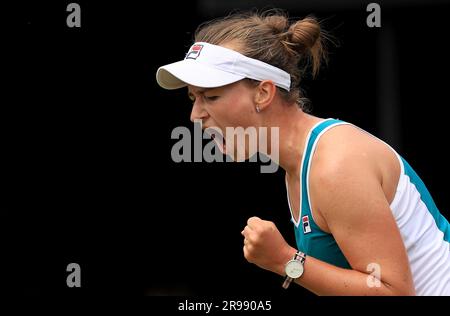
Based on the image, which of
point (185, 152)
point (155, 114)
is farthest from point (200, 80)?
point (155, 114)

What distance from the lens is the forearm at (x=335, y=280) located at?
230 centimetres

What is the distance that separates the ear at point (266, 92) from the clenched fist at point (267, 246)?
19.4 inches

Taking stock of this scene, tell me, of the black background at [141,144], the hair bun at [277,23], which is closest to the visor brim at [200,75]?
the hair bun at [277,23]

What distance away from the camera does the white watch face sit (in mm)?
2416

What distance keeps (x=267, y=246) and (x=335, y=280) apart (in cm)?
25

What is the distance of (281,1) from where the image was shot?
5039mm

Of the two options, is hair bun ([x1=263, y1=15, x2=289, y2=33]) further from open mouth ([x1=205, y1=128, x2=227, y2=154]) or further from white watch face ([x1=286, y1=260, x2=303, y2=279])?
white watch face ([x1=286, y1=260, x2=303, y2=279])

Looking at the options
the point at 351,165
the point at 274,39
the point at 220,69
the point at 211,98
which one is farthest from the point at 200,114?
the point at 351,165

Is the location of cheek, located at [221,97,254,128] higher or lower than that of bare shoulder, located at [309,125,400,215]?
higher

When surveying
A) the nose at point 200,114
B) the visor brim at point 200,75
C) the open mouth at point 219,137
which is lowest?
the open mouth at point 219,137

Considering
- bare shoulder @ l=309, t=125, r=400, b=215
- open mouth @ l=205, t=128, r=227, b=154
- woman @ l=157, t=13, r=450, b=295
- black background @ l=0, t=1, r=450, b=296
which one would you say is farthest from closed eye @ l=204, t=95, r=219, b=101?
black background @ l=0, t=1, r=450, b=296

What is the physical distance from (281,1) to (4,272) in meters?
2.67

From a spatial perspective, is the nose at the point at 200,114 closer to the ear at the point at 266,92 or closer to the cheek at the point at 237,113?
the cheek at the point at 237,113

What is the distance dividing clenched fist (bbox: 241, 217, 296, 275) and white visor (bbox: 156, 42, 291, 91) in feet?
1.83
